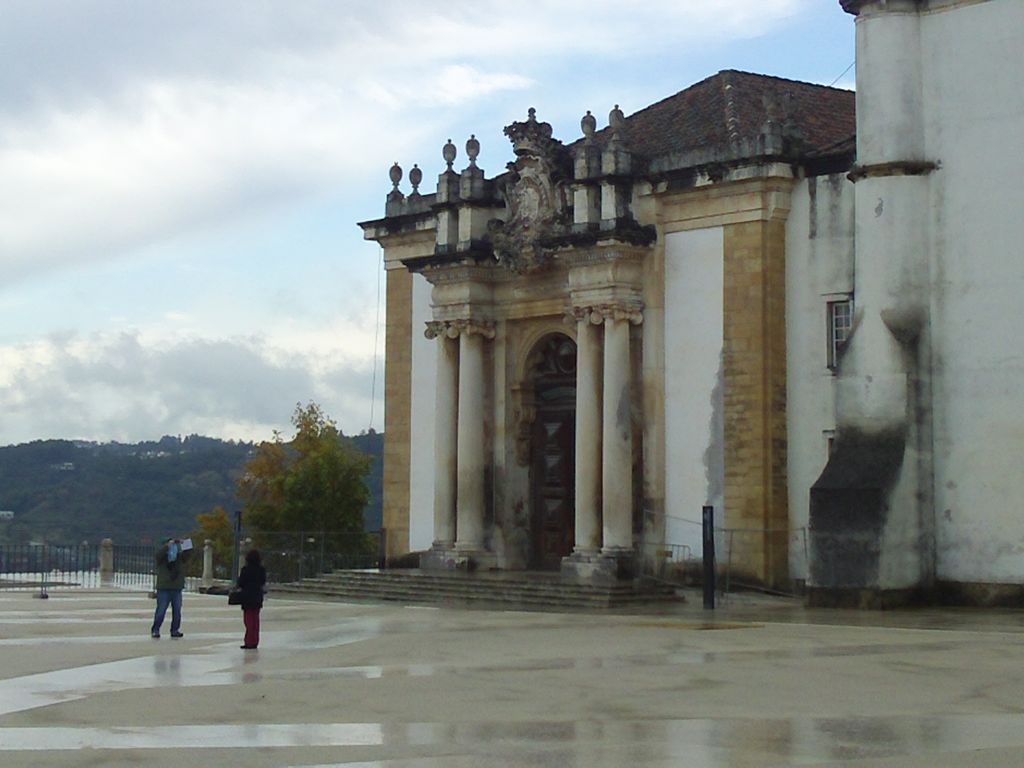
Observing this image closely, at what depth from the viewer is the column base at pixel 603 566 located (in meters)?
28.5

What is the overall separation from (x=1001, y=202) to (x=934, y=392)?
2.98 m

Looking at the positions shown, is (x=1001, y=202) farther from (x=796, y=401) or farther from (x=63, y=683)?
(x=63, y=683)

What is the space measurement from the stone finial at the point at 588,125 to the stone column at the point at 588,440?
3.22 m

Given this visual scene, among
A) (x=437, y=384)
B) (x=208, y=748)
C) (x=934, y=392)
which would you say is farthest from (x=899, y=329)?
(x=208, y=748)

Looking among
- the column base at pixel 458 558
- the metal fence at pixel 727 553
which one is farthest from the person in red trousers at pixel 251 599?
the column base at pixel 458 558

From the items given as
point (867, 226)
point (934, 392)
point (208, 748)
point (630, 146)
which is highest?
point (630, 146)

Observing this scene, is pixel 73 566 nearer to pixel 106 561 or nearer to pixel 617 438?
pixel 106 561

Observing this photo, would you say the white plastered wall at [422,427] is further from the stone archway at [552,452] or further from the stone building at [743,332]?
the stone archway at [552,452]

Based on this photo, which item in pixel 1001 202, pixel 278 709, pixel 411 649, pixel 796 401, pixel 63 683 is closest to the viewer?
pixel 278 709

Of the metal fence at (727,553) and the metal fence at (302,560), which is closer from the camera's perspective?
the metal fence at (727,553)

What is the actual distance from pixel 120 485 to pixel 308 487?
3893cm

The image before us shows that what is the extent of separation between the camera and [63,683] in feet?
50.4

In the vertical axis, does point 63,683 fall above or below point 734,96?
below

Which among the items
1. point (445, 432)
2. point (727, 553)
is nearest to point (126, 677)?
point (727, 553)
